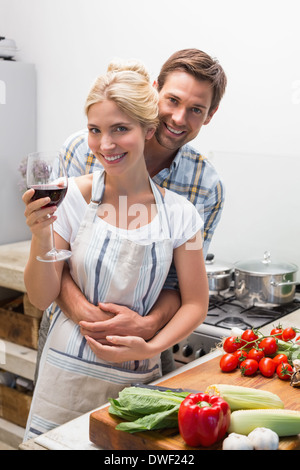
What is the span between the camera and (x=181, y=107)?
183cm

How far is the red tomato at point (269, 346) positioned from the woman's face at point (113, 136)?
69 cm

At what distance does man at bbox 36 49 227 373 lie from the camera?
159cm

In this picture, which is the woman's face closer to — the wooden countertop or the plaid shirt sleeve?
the plaid shirt sleeve

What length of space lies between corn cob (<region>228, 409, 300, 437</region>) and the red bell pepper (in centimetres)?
2

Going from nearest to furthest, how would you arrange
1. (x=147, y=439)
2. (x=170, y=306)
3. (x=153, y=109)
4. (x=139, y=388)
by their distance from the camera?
1. (x=147, y=439)
2. (x=139, y=388)
3. (x=153, y=109)
4. (x=170, y=306)

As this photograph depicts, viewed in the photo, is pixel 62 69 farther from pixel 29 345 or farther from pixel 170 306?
pixel 170 306

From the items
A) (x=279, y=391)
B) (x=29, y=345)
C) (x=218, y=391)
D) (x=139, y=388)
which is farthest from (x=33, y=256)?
(x=29, y=345)

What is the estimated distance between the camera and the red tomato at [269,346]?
5.94 feet

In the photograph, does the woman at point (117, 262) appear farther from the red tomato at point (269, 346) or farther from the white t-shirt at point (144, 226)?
the red tomato at point (269, 346)

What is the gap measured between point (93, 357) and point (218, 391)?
14.6 inches

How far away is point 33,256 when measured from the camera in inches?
58.7

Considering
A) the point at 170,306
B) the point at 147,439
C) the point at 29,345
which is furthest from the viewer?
the point at 29,345

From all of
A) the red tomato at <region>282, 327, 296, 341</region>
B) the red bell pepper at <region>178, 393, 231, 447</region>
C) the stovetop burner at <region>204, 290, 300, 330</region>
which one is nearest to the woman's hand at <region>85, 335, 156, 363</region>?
the red bell pepper at <region>178, 393, 231, 447</region>

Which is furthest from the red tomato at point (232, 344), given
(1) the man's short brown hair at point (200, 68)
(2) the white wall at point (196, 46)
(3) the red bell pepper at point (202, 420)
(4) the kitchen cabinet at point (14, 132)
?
(4) the kitchen cabinet at point (14, 132)
